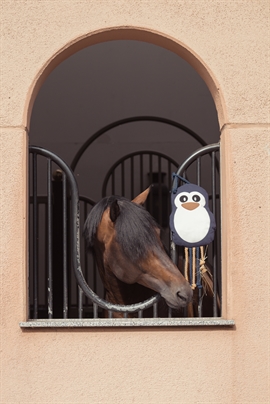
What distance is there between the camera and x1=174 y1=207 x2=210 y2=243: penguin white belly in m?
4.77

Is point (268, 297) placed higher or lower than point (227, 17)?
lower

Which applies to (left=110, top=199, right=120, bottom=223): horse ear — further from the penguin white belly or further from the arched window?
the arched window

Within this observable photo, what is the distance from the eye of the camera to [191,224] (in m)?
4.78

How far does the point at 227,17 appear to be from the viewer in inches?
186

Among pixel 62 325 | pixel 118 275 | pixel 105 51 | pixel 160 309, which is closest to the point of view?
pixel 62 325

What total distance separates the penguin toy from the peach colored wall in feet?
→ 0.41

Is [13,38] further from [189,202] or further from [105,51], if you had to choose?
[105,51]

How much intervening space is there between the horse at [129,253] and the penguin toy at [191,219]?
0.13 m

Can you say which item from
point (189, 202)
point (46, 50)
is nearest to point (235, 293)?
point (189, 202)

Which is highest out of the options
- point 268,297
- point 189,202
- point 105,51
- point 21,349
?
point 105,51

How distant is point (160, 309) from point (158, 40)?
1836mm

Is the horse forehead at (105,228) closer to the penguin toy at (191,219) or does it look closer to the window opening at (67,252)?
the window opening at (67,252)

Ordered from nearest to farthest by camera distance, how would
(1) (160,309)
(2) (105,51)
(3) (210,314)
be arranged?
(1) (160,309), (3) (210,314), (2) (105,51)

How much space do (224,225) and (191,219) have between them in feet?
0.63
